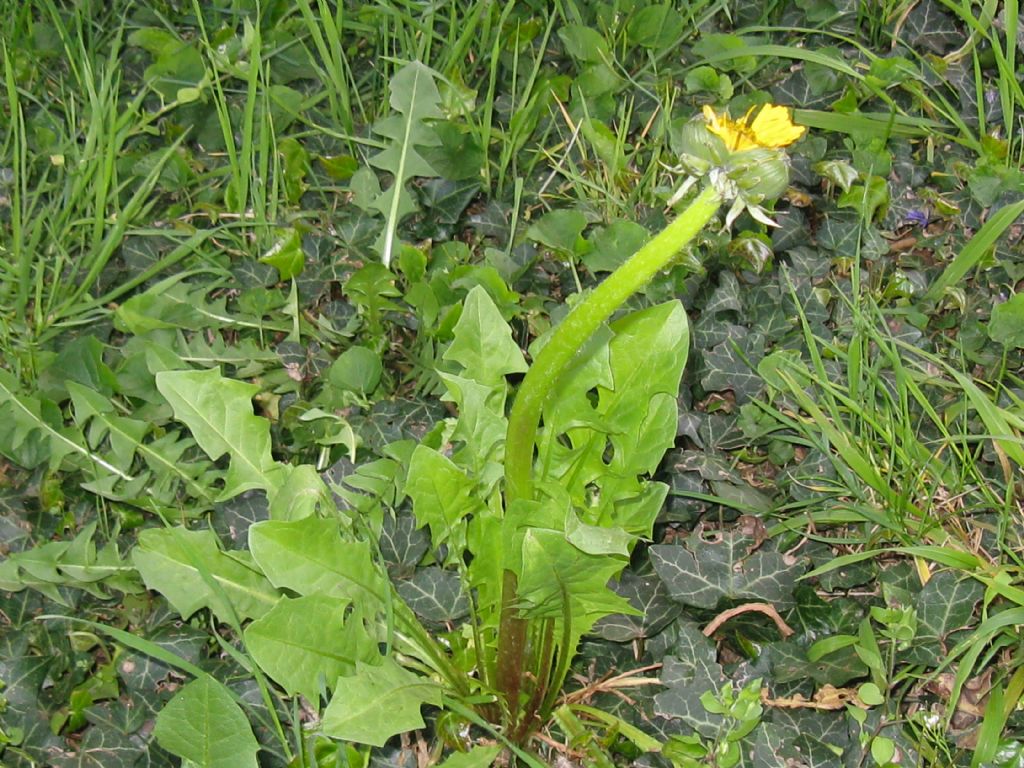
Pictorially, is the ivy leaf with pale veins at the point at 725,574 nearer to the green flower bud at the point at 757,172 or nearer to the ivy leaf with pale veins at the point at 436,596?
the ivy leaf with pale veins at the point at 436,596

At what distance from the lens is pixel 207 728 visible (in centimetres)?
164

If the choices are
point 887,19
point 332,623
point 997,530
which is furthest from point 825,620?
point 887,19

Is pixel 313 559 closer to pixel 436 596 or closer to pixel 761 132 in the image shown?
pixel 436 596

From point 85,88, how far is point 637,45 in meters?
1.46

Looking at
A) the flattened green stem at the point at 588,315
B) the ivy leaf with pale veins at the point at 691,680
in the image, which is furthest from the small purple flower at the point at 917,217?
the flattened green stem at the point at 588,315

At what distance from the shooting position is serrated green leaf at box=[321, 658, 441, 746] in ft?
5.06

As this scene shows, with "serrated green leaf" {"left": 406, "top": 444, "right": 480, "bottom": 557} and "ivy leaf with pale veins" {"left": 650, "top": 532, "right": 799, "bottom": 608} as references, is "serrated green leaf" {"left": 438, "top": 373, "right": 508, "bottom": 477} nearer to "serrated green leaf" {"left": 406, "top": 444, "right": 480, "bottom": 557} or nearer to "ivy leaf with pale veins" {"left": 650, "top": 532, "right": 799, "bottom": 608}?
"serrated green leaf" {"left": 406, "top": 444, "right": 480, "bottom": 557}

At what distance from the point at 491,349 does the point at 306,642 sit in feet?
2.00

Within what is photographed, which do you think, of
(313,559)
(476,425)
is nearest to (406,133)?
(476,425)

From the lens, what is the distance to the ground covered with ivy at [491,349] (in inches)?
73.7

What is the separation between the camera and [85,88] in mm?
2922

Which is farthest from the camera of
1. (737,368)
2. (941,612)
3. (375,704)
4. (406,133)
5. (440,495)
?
(406,133)

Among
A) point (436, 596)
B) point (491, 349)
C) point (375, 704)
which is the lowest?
point (436, 596)

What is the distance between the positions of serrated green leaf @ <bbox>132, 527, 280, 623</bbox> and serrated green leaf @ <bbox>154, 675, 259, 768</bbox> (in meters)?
0.18
